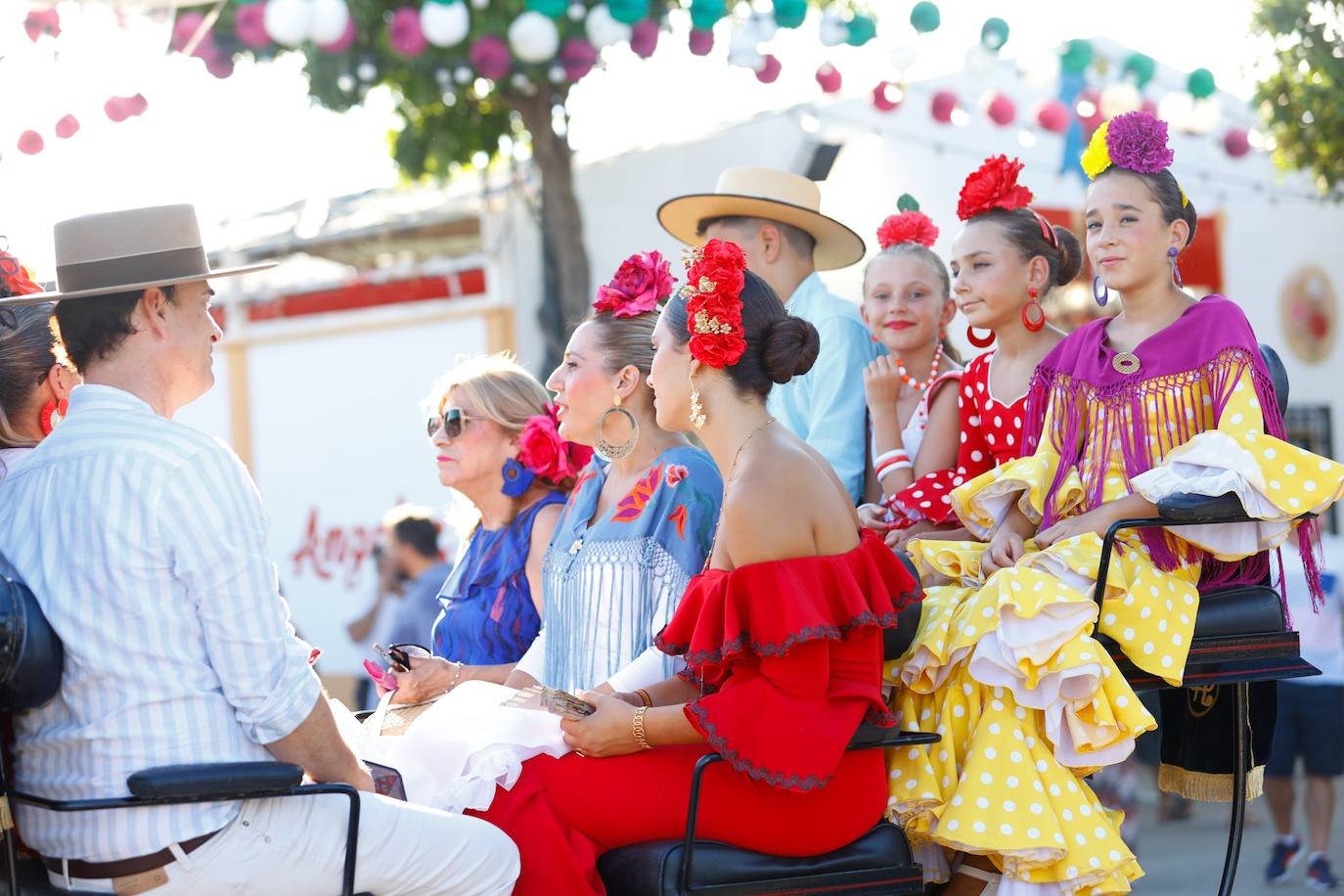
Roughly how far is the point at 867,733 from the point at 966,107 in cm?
844

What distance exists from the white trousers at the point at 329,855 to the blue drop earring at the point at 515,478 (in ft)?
5.72

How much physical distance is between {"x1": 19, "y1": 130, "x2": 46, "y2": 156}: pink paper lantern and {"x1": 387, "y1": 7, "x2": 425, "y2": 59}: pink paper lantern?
2428 millimetres

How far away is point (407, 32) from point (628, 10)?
4.41 ft

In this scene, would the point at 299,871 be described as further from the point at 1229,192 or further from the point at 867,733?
the point at 1229,192

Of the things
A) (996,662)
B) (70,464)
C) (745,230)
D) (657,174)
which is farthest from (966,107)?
(70,464)

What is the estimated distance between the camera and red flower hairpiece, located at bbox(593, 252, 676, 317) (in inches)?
161

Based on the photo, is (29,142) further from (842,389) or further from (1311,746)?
(1311,746)

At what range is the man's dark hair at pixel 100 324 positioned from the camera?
292cm

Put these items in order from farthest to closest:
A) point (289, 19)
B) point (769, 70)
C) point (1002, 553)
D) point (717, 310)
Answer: point (769, 70) → point (289, 19) → point (1002, 553) → point (717, 310)

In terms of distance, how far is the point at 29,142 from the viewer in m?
6.80

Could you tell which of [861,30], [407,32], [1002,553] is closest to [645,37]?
[861,30]

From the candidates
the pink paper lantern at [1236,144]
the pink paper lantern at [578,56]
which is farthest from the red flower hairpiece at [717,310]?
the pink paper lantern at [1236,144]

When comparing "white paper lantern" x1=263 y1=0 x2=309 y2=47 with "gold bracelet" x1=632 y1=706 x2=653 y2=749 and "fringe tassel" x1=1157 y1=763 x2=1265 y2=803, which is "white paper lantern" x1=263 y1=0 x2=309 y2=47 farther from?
"fringe tassel" x1=1157 y1=763 x2=1265 y2=803

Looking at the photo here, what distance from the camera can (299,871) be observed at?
2793 mm
